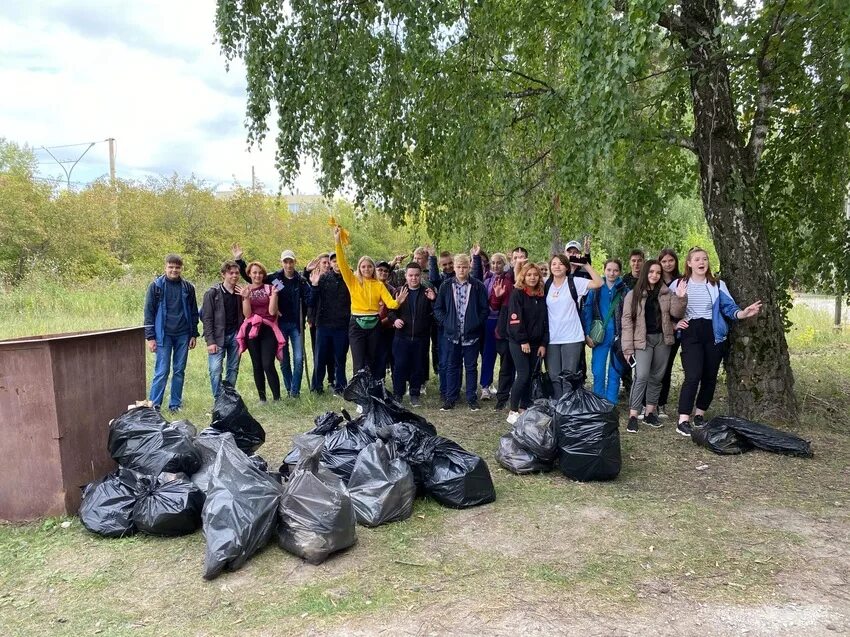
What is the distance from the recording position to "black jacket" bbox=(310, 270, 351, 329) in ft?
24.4

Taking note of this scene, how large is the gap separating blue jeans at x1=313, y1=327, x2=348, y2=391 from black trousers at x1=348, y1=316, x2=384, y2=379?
1.03 feet

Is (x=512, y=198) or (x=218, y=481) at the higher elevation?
(x=512, y=198)

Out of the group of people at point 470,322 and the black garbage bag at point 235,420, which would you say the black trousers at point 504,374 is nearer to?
the group of people at point 470,322

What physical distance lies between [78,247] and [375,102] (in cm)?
1712

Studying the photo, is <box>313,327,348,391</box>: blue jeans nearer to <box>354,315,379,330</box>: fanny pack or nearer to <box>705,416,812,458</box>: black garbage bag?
<box>354,315,379,330</box>: fanny pack

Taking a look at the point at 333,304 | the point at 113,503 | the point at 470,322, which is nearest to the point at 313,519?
the point at 113,503

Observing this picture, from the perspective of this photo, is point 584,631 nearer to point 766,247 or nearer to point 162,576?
point 162,576

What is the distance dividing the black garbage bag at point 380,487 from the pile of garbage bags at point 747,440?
110 inches

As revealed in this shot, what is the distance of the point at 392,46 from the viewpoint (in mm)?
6262

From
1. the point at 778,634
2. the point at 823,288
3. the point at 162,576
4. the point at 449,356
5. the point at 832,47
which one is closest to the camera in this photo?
the point at 778,634

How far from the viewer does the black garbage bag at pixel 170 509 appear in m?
3.74

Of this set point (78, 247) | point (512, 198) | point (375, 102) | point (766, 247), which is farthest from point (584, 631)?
point (78, 247)

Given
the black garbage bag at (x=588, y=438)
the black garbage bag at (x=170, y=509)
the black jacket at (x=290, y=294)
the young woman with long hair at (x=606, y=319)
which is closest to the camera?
the black garbage bag at (x=170, y=509)

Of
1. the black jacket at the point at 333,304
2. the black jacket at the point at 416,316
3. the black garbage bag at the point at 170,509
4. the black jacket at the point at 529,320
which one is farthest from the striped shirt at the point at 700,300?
the black garbage bag at the point at 170,509
